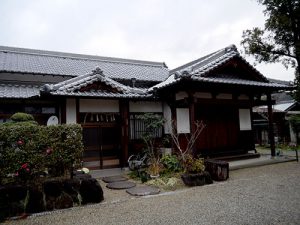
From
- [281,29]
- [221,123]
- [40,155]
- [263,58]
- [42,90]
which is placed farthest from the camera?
[263,58]

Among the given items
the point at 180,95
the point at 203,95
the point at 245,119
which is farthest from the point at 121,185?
A: the point at 245,119

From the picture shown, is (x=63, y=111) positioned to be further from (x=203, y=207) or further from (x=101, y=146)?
(x=203, y=207)

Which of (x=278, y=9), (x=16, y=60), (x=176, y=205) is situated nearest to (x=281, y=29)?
(x=278, y=9)

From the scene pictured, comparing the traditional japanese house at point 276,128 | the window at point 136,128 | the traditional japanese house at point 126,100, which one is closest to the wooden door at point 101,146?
the traditional japanese house at point 126,100

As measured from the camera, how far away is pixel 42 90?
10758 mm

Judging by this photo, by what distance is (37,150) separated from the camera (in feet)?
24.9

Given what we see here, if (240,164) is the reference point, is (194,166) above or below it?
above

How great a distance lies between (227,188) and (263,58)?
12.7 m

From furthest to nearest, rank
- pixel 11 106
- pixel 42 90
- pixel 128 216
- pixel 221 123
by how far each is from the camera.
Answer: pixel 221 123 → pixel 11 106 → pixel 42 90 → pixel 128 216

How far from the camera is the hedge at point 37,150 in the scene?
23.7 ft

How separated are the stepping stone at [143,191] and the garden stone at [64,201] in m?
2.11

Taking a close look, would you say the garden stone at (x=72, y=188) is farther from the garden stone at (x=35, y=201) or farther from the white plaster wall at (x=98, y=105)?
the white plaster wall at (x=98, y=105)

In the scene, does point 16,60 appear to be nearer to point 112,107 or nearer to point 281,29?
point 112,107

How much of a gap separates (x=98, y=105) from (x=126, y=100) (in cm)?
156
